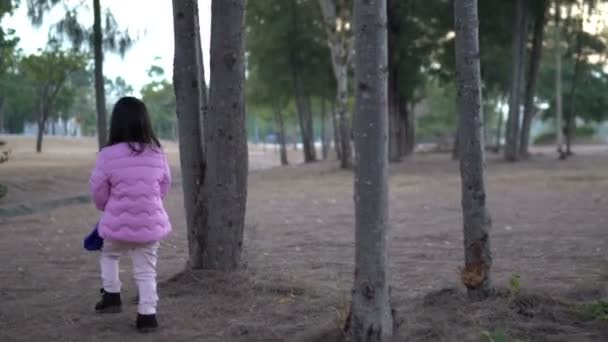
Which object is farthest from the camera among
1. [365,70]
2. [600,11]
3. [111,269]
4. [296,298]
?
[600,11]

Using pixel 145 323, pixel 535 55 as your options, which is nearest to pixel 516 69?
pixel 535 55

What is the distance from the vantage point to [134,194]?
4582mm

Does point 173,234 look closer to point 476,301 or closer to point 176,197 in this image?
point 476,301

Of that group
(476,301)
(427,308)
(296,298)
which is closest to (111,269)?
(296,298)

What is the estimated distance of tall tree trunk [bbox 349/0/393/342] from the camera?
3.84 m

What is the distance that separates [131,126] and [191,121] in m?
1.16

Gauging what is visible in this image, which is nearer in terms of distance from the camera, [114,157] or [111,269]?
[114,157]

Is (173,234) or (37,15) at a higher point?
(37,15)

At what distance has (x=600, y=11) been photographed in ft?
87.2

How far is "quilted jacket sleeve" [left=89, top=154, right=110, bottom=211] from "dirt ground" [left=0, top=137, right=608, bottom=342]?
870 mm

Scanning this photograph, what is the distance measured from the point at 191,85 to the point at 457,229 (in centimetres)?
528

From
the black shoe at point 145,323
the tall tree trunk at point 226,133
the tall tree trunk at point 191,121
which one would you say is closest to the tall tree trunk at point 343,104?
the tall tree trunk at point 191,121

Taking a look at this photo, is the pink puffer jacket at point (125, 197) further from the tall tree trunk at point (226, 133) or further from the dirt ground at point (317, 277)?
the tall tree trunk at point (226, 133)

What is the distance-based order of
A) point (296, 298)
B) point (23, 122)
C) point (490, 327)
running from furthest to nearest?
point (23, 122) < point (296, 298) < point (490, 327)
